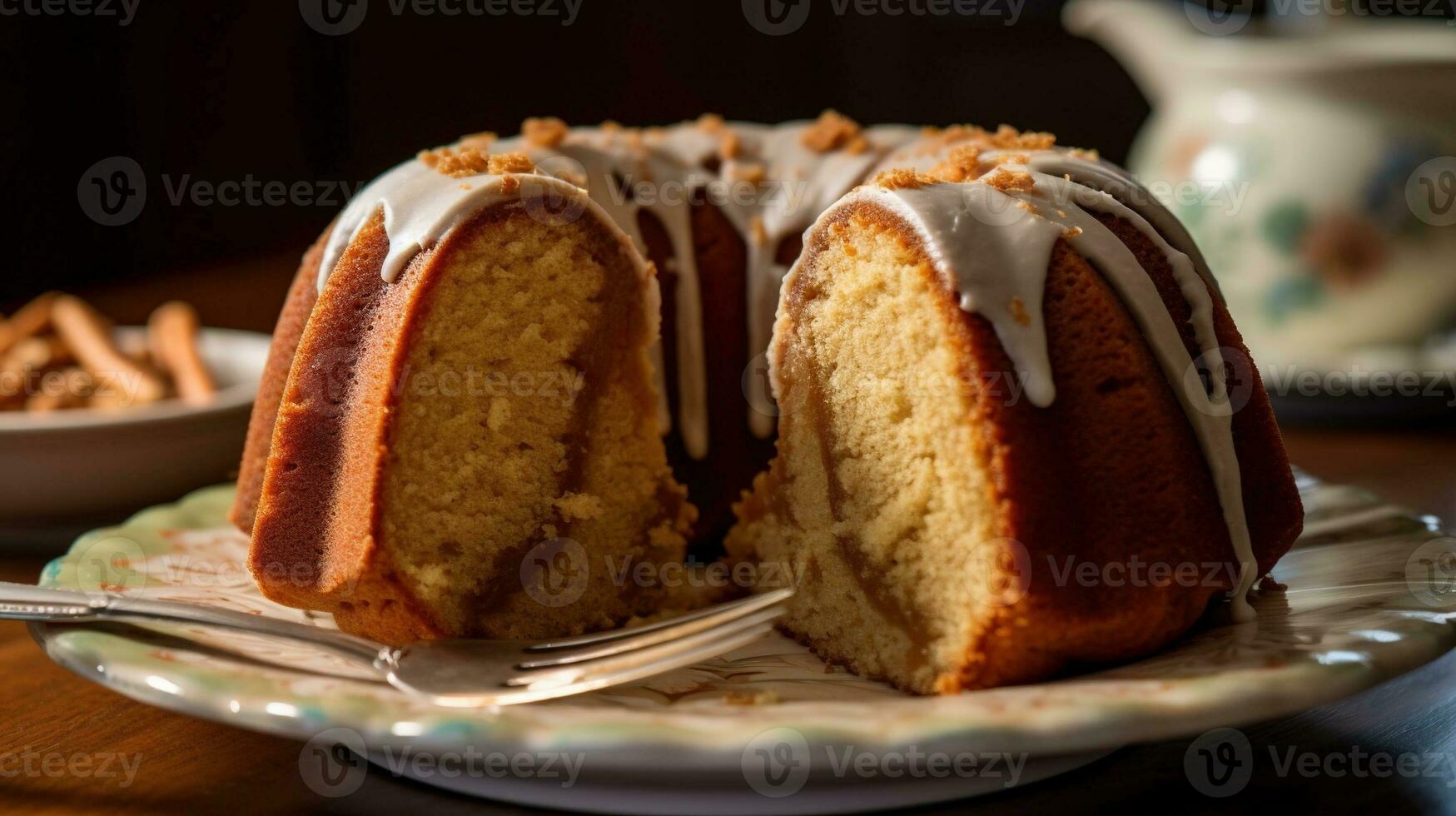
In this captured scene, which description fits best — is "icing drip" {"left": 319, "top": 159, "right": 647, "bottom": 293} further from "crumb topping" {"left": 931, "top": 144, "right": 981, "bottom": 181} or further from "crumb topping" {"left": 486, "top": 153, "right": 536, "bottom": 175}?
"crumb topping" {"left": 931, "top": 144, "right": 981, "bottom": 181}

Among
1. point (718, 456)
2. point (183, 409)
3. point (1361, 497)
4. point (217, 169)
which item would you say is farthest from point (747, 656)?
point (217, 169)

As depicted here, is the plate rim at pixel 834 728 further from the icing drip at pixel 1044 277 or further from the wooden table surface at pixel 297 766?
the icing drip at pixel 1044 277

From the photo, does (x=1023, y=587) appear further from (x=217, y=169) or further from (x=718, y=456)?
(x=217, y=169)

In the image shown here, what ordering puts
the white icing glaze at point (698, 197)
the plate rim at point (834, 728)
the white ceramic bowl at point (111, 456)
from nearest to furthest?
the plate rim at point (834, 728) < the white icing glaze at point (698, 197) < the white ceramic bowl at point (111, 456)

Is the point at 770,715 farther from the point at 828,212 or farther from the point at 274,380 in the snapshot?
the point at 274,380

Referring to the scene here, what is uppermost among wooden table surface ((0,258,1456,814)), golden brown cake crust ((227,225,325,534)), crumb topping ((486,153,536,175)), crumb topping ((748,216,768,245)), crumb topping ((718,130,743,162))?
crumb topping ((486,153,536,175))

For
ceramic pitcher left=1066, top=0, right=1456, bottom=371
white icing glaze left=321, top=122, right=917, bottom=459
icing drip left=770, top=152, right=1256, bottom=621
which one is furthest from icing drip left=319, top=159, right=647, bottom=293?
ceramic pitcher left=1066, top=0, right=1456, bottom=371

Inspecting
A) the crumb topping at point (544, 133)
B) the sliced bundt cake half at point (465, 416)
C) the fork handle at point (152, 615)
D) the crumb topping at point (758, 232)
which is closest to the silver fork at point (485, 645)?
the fork handle at point (152, 615)
